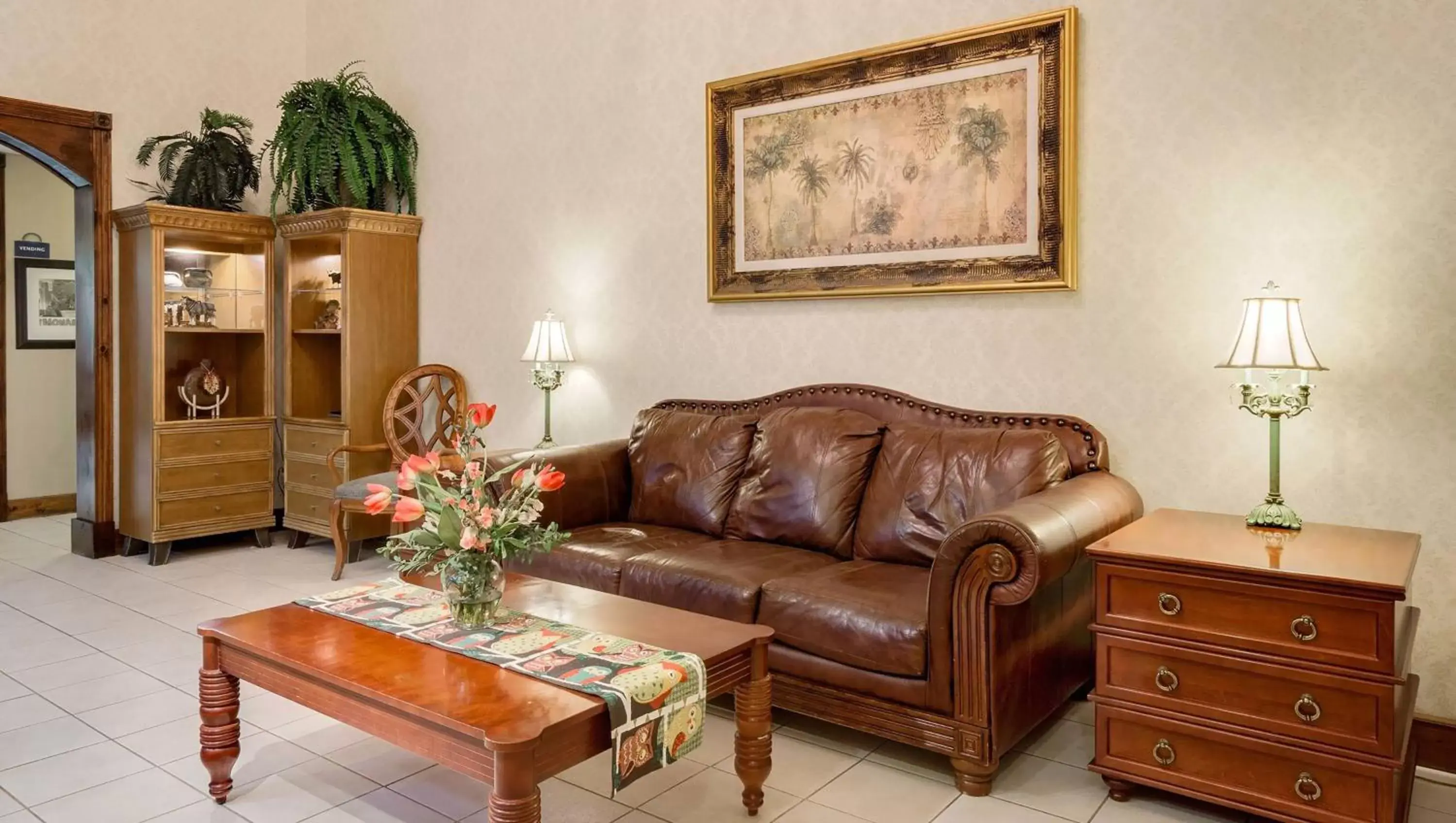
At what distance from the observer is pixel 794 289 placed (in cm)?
402

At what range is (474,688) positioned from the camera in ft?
6.54

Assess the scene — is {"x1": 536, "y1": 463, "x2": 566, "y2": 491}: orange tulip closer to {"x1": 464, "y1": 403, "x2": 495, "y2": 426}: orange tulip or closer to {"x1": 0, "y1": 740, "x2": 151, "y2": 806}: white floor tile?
{"x1": 464, "y1": 403, "x2": 495, "y2": 426}: orange tulip

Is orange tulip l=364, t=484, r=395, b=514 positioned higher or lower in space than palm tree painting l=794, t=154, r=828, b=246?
lower

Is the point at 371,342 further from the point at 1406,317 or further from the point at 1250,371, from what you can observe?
the point at 1406,317

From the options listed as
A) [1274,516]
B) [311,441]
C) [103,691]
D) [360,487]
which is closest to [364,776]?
[103,691]

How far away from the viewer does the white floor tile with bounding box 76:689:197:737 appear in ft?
9.75

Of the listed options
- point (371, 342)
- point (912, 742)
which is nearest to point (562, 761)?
point (912, 742)

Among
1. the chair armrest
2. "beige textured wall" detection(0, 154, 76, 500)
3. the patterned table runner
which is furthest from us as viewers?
"beige textured wall" detection(0, 154, 76, 500)

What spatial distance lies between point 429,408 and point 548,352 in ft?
4.20

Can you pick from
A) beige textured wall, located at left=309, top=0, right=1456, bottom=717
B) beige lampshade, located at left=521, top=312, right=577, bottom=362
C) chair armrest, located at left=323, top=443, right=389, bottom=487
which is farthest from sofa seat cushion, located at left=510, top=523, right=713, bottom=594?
chair armrest, located at left=323, top=443, right=389, bottom=487

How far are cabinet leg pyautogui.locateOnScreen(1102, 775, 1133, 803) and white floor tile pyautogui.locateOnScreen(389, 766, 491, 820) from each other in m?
1.62

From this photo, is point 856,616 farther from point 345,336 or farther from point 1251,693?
point 345,336

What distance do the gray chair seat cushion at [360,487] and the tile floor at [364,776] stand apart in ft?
4.36

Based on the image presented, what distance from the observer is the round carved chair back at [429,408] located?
531 cm
